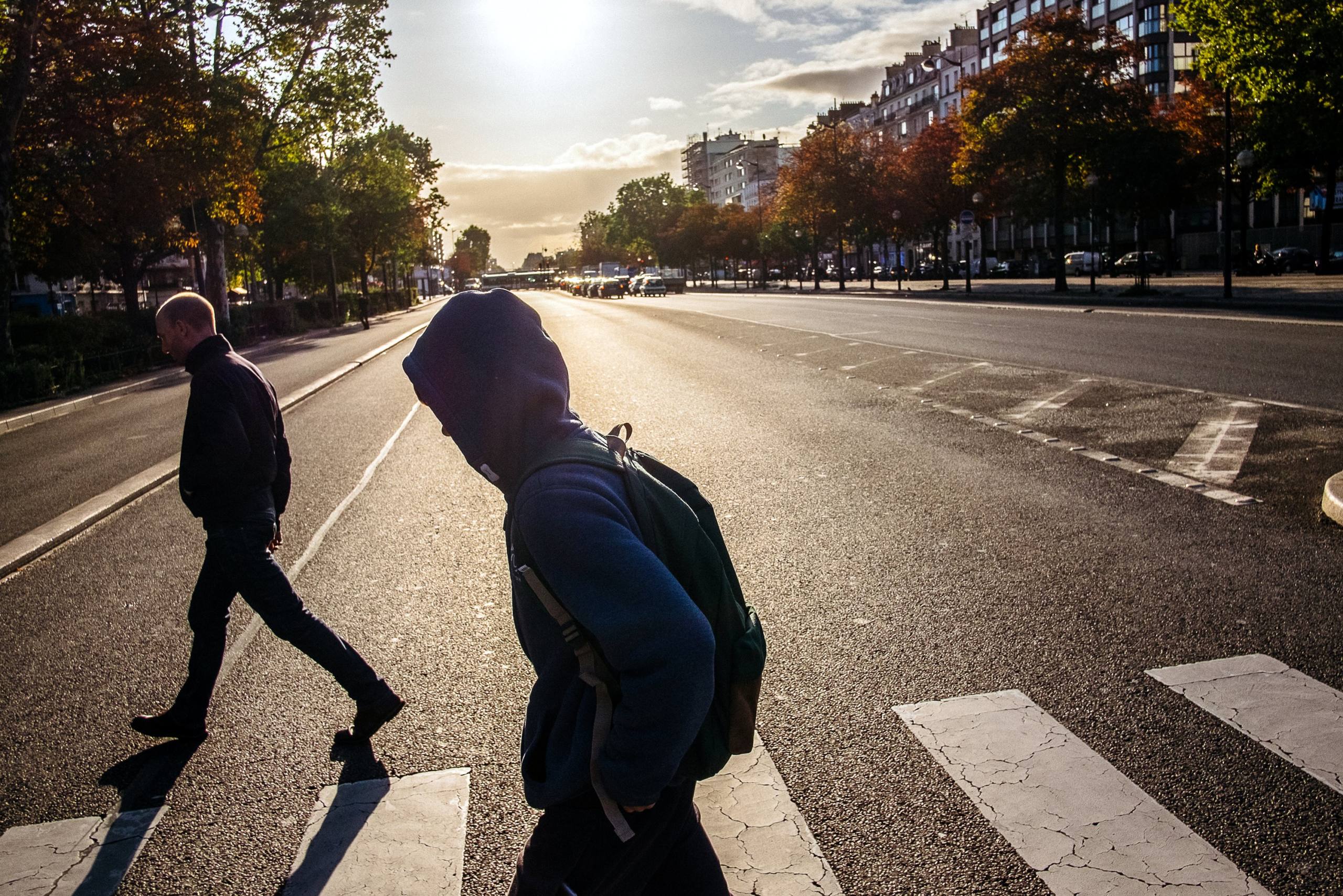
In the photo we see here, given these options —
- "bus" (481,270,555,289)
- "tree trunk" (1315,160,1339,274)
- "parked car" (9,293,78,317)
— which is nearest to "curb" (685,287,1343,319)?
"tree trunk" (1315,160,1339,274)

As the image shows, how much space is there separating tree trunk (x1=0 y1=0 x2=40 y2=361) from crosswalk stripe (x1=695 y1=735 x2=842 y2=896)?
2361 centimetres

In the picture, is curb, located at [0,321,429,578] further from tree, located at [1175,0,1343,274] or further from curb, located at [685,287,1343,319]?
tree, located at [1175,0,1343,274]

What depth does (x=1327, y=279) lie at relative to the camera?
129 ft

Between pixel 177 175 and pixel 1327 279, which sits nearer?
pixel 177 175

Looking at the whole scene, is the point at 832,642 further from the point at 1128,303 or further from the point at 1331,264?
the point at 1331,264

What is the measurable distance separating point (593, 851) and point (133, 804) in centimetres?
260

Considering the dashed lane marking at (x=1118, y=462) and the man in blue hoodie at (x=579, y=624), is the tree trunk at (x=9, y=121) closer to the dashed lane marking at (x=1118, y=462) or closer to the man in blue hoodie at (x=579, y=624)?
the dashed lane marking at (x=1118, y=462)

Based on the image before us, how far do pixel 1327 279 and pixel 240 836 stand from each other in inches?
1734

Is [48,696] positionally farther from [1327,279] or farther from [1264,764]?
[1327,279]

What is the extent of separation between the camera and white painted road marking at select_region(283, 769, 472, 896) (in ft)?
10.6

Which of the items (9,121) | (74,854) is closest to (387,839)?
(74,854)

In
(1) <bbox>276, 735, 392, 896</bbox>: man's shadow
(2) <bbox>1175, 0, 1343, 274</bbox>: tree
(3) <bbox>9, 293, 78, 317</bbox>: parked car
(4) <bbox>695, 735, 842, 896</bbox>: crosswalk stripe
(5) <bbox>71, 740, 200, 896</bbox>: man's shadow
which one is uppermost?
(2) <bbox>1175, 0, 1343, 274</bbox>: tree

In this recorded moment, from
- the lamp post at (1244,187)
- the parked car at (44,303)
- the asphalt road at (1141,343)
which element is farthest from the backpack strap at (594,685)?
the parked car at (44,303)

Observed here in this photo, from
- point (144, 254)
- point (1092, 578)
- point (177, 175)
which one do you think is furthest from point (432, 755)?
point (144, 254)
